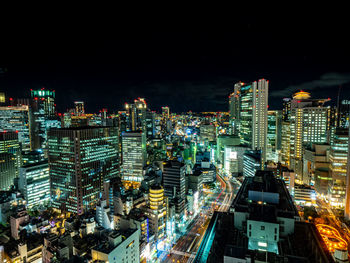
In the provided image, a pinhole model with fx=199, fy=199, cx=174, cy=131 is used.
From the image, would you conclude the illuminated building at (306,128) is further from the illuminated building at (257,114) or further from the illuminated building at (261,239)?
the illuminated building at (261,239)

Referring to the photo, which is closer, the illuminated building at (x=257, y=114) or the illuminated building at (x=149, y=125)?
the illuminated building at (x=257, y=114)

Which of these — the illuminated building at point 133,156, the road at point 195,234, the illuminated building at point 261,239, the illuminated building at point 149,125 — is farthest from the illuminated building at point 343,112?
the illuminated building at point 149,125

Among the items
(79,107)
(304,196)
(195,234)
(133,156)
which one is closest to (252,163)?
Result: (304,196)

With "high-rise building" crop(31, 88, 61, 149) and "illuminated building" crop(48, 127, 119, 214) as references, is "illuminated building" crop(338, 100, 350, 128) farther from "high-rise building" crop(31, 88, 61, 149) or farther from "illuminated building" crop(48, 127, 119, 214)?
"high-rise building" crop(31, 88, 61, 149)

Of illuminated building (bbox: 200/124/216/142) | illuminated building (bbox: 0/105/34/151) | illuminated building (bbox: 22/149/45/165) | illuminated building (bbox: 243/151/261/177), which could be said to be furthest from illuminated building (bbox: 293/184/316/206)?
illuminated building (bbox: 0/105/34/151)

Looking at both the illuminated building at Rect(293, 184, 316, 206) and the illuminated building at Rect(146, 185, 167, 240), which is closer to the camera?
the illuminated building at Rect(146, 185, 167, 240)

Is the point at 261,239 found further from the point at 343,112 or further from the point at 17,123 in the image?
the point at 17,123

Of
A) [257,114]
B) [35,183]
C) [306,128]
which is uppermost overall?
[257,114]
